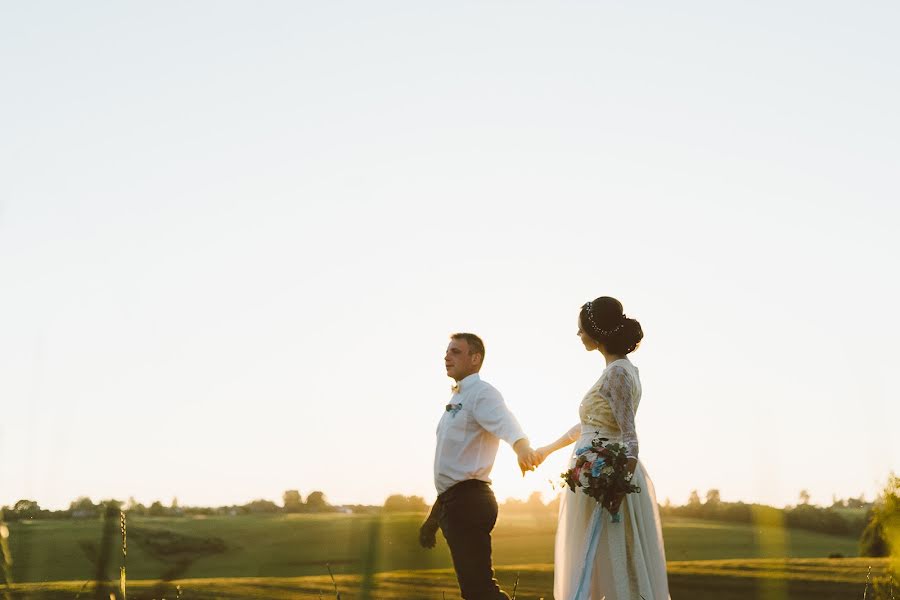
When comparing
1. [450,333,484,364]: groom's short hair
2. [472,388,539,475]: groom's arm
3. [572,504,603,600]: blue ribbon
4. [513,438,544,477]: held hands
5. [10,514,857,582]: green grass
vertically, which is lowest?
[10,514,857,582]: green grass

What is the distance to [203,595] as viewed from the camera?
11.3 m

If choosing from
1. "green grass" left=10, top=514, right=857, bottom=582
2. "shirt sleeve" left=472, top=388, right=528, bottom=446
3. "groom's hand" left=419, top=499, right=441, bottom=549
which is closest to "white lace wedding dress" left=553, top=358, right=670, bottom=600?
"shirt sleeve" left=472, top=388, right=528, bottom=446

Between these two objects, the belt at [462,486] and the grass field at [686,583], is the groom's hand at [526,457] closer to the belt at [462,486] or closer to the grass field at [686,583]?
the belt at [462,486]

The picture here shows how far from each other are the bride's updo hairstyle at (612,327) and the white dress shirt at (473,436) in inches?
50.5

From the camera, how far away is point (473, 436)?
780 cm

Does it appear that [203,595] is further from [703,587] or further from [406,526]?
[703,587]

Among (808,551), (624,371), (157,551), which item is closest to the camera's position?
(157,551)

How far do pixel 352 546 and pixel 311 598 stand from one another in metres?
10.4

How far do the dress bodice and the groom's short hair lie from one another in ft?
5.34

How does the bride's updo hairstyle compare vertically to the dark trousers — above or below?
above

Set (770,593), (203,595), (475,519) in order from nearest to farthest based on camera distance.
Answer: (475,519), (203,595), (770,593)

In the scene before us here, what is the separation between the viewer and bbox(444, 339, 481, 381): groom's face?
8195mm

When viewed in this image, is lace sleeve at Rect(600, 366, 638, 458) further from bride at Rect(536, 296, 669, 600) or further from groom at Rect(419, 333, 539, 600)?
groom at Rect(419, 333, 539, 600)

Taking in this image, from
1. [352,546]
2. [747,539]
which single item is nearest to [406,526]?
[352,546]
